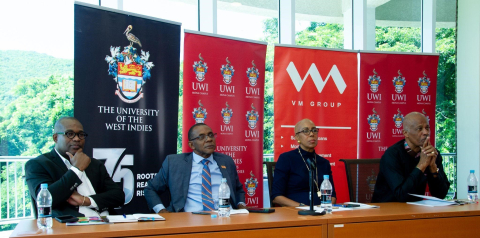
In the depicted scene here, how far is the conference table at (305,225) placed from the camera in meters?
2.04

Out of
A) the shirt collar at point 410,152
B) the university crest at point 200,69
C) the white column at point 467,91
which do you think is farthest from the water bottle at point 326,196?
the white column at point 467,91

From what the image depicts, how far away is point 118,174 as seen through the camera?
12.0 ft

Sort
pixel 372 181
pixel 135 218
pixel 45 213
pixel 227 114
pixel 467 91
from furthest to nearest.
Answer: pixel 467 91 → pixel 227 114 → pixel 372 181 → pixel 135 218 → pixel 45 213

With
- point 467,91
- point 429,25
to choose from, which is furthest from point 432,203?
point 429,25

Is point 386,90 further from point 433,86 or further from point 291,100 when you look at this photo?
point 291,100

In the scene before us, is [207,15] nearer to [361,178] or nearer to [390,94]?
[390,94]

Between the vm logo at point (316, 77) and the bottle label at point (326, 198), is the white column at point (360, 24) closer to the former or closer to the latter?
the vm logo at point (316, 77)

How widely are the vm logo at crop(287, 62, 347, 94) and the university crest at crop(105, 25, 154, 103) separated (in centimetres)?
171

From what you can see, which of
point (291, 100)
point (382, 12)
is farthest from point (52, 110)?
point (382, 12)

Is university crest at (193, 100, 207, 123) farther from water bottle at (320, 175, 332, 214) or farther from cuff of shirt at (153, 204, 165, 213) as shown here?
water bottle at (320, 175, 332, 214)

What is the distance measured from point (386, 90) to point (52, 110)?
395 centimetres

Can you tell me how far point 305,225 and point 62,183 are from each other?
1.55 meters

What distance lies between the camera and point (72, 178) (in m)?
2.74

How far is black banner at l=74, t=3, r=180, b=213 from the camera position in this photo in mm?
3525
